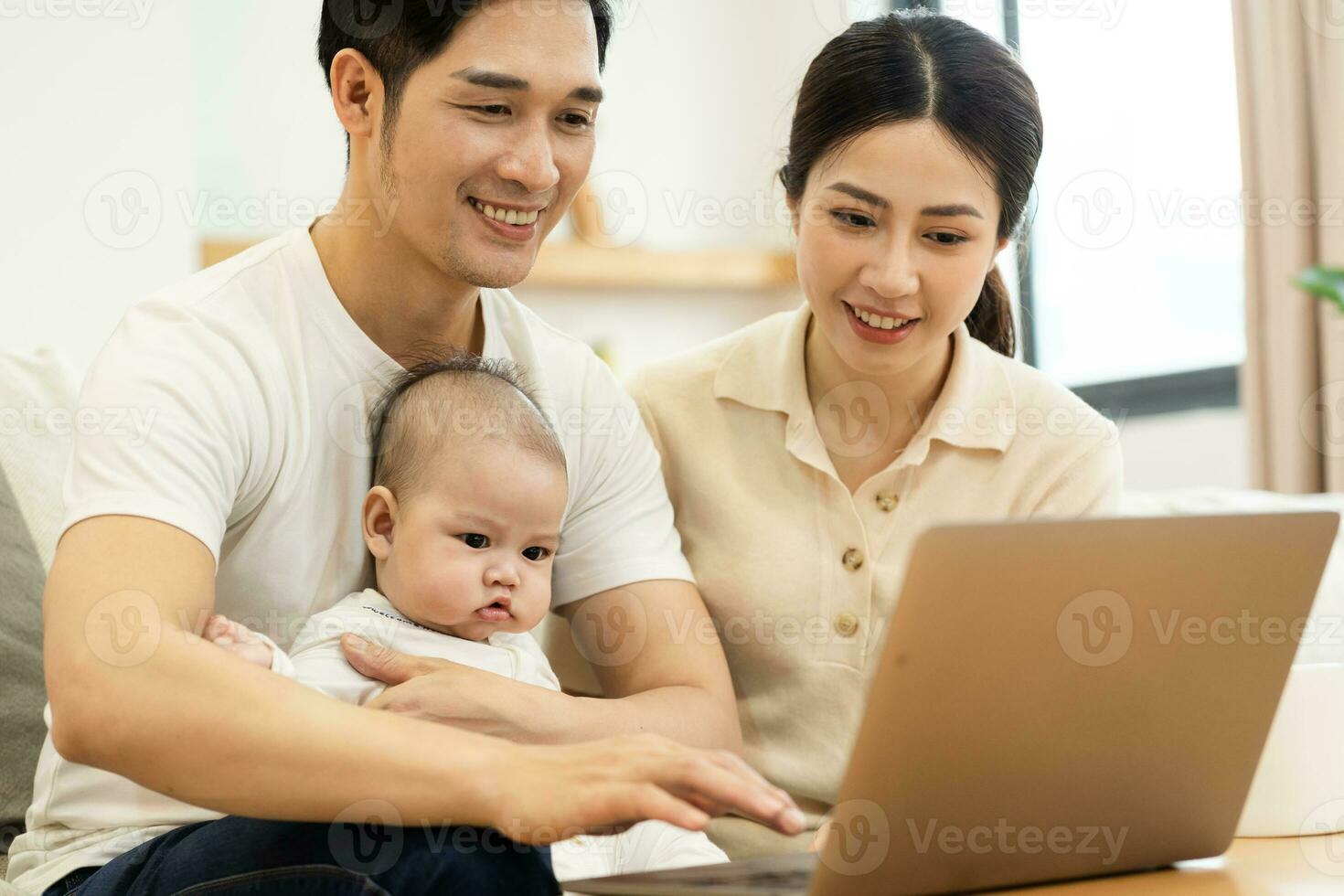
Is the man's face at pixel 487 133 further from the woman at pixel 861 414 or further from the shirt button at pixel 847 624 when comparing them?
the shirt button at pixel 847 624

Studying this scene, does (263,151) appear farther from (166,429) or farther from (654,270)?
(166,429)

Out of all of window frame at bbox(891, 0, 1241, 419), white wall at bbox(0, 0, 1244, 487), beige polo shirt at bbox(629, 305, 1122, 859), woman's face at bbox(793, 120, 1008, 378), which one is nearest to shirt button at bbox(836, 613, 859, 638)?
beige polo shirt at bbox(629, 305, 1122, 859)

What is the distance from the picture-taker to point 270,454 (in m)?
1.36

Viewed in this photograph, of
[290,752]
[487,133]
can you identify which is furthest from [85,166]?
[290,752]

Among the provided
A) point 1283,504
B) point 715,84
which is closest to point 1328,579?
point 1283,504

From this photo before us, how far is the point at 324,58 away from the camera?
5.28 ft

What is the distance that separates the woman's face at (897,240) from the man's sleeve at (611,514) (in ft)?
0.94

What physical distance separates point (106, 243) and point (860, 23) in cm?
205

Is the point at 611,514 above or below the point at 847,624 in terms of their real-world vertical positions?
above

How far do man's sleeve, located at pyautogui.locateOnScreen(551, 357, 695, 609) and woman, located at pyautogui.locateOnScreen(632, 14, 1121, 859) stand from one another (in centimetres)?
12

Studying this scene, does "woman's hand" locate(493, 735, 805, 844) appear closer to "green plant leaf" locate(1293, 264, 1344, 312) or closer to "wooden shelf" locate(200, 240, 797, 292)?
"green plant leaf" locate(1293, 264, 1344, 312)

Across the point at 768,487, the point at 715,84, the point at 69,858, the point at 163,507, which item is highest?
the point at 715,84

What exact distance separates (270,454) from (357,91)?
1.49 ft

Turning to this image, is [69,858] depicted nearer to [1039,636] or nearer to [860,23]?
[1039,636]
